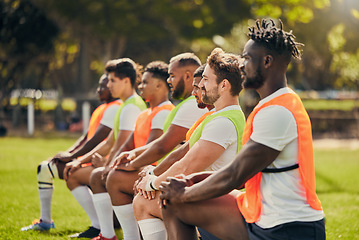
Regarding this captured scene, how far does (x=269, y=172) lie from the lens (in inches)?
122

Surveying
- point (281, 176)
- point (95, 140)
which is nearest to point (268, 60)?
point (281, 176)

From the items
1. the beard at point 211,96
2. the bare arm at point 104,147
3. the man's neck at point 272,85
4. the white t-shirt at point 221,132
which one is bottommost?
the bare arm at point 104,147

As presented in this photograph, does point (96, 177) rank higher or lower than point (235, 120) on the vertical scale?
lower

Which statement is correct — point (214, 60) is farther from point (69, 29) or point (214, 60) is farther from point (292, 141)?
point (69, 29)

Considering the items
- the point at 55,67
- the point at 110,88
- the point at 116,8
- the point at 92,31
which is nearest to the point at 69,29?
the point at 92,31

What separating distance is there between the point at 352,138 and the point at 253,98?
4.99 m

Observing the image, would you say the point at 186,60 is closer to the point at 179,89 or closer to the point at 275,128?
the point at 179,89

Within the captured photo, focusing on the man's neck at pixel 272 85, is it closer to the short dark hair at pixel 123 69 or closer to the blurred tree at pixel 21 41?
the short dark hair at pixel 123 69

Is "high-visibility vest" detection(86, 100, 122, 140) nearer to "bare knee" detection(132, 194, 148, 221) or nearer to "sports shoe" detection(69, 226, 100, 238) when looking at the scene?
"sports shoe" detection(69, 226, 100, 238)

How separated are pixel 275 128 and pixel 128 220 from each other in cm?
275

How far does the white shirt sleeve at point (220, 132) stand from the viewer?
12.7 ft

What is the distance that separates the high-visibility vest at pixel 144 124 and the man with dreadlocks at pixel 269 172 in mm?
2295

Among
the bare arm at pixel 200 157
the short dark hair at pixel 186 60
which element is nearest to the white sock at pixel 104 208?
the short dark hair at pixel 186 60

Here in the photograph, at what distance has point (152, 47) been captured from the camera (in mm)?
31125
